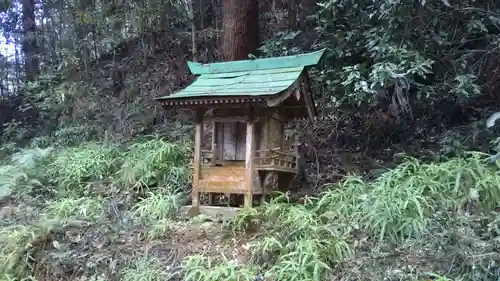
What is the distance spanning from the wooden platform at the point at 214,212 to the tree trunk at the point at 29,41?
8801mm

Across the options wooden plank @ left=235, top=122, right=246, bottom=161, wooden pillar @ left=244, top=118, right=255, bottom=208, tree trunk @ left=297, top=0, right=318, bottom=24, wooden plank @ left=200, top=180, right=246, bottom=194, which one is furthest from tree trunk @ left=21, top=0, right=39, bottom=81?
wooden pillar @ left=244, top=118, right=255, bottom=208

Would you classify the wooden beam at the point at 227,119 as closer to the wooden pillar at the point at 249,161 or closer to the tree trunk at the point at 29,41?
the wooden pillar at the point at 249,161

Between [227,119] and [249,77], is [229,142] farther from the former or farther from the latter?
[249,77]

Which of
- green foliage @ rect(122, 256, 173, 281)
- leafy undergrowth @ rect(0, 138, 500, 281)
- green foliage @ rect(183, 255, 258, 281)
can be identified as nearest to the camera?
leafy undergrowth @ rect(0, 138, 500, 281)

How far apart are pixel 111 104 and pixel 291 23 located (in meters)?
4.43

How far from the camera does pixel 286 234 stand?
14.8 ft

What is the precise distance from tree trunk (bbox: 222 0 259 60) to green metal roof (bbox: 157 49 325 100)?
6.88ft

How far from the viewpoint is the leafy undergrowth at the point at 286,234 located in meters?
3.93

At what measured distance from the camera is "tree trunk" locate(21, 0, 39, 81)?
12017 mm

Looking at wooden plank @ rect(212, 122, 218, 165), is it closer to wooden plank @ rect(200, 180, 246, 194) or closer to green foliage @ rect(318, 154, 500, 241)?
wooden plank @ rect(200, 180, 246, 194)

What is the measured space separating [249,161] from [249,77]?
1.14 m

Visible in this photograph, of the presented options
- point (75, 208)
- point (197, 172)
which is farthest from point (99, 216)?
point (197, 172)

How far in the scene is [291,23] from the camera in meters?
9.14

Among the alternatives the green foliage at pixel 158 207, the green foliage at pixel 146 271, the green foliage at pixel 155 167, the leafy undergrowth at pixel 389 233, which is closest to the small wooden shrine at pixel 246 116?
the green foliage at pixel 158 207
